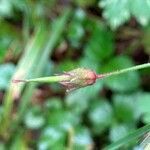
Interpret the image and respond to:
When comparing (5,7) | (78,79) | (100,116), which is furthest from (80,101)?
(78,79)

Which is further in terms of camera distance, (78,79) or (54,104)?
(54,104)

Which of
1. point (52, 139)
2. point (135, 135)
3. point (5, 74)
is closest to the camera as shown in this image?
point (135, 135)

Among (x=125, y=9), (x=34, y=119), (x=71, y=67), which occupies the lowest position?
(x=34, y=119)

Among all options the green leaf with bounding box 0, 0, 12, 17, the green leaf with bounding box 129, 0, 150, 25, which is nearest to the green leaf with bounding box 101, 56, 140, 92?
the green leaf with bounding box 129, 0, 150, 25

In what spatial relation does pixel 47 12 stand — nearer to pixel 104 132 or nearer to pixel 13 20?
pixel 13 20

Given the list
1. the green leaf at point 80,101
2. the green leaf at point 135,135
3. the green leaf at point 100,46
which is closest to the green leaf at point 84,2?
the green leaf at point 100,46

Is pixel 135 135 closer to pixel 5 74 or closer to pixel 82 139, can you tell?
pixel 82 139
